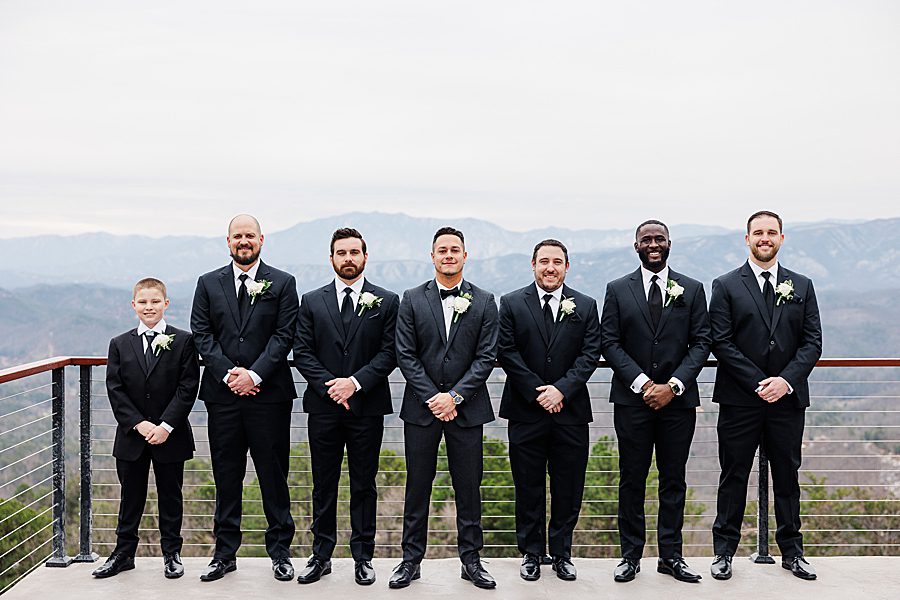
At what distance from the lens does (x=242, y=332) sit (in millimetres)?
4578

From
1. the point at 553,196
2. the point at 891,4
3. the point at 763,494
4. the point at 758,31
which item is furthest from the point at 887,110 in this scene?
the point at 763,494

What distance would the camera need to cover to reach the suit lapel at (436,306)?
452 centimetres

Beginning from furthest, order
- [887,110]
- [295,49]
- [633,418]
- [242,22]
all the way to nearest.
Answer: [887,110]
[295,49]
[242,22]
[633,418]

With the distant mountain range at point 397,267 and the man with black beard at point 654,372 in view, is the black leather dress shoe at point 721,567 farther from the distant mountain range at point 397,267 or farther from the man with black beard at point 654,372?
the distant mountain range at point 397,267

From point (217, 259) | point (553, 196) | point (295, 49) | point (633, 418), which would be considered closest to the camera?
point (633, 418)

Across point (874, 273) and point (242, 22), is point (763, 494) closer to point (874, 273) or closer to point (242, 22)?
point (242, 22)

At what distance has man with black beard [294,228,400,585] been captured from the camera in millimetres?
4531

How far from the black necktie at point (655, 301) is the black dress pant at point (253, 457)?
6.83 ft

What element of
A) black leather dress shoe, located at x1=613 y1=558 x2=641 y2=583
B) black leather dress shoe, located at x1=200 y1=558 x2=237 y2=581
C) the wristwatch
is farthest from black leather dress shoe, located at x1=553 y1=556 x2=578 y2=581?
black leather dress shoe, located at x1=200 y1=558 x2=237 y2=581

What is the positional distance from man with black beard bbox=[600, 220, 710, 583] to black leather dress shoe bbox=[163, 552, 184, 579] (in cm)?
242

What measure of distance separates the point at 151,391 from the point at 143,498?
0.64 m

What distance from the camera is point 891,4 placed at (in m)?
17.8

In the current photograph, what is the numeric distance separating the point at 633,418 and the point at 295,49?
6894cm

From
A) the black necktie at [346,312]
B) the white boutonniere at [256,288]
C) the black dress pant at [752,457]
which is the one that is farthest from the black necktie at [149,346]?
the black dress pant at [752,457]
